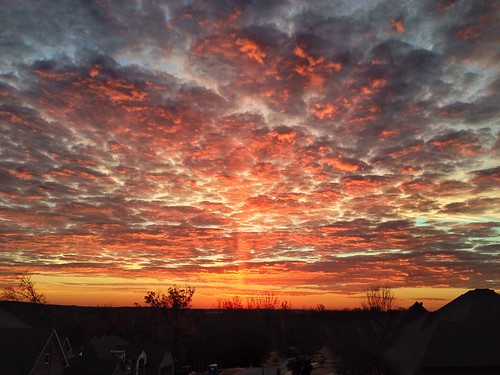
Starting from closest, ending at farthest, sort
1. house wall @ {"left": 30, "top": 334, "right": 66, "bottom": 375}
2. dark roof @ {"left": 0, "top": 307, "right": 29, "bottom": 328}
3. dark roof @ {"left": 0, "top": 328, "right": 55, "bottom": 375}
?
dark roof @ {"left": 0, "top": 328, "right": 55, "bottom": 375} → house wall @ {"left": 30, "top": 334, "right": 66, "bottom": 375} → dark roof @ {"left": 0, "top": 307, "right": 29, "bottom": 328}

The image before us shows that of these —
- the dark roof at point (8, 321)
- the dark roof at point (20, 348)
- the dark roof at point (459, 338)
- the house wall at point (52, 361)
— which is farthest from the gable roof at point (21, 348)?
the dark roof at point (459, 338)

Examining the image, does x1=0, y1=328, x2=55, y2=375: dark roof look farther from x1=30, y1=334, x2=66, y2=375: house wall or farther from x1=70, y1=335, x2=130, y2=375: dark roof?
x1=70, y1=335, x2=130, y2=375: dark roof

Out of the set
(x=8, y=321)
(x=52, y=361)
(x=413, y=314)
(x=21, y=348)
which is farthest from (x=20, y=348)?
(x=413, y=314)

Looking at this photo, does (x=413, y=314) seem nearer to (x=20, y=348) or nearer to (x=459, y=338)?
(x=459, y=338)

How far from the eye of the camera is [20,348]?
5088 centimetres

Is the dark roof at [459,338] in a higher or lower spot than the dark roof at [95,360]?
higher

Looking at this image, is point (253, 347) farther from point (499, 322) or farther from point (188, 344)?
point (499, 322)

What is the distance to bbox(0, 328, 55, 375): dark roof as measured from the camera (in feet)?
160

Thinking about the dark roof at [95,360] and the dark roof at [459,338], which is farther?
the dark roof at [95,360]

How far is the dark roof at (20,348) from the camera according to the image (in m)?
48.8

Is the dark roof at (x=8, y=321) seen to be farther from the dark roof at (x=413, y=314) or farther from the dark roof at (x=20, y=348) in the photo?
the dark roof at (x=413, y=314)

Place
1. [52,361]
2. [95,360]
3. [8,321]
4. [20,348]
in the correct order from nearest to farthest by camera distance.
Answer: [20,348] < [52,361] < [95,360] < [8,321]

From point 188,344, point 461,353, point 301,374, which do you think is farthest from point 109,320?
point 461,353

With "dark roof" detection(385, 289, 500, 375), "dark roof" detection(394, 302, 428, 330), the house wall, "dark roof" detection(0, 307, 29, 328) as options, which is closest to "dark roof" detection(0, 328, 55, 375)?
the house wall
